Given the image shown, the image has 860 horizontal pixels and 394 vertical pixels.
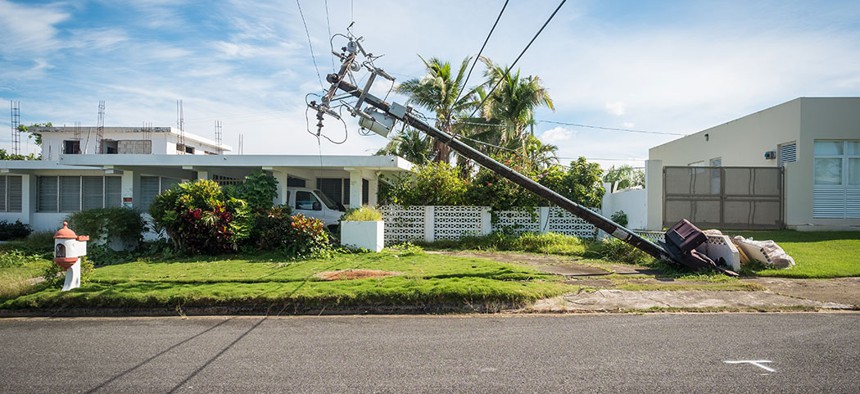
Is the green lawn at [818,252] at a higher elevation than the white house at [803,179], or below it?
below

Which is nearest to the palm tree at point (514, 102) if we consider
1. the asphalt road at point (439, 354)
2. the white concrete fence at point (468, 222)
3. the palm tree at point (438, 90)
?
the palm tree at point (438, 90)

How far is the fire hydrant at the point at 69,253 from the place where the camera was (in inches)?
353

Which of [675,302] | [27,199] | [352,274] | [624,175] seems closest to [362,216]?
[352,274]

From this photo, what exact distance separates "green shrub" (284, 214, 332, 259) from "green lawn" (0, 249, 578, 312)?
1.83 m

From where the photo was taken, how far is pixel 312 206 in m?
16.6

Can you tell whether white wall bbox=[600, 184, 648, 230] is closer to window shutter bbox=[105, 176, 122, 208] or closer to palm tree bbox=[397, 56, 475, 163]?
palm tree bbox=[397, 56, 475, 163]

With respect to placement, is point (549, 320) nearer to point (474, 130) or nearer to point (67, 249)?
point (67, 249)

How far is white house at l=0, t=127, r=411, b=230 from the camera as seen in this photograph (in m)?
15.4

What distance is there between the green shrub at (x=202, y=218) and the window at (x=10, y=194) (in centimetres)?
1088

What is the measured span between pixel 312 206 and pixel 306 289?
8.09 metres

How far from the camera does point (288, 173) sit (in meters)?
16.4

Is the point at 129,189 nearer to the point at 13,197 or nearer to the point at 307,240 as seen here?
the point at 307,240

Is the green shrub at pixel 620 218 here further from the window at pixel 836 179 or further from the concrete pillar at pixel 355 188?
the concrete pillar at pixel 355 188

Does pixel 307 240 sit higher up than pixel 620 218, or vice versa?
pixel 620 218
